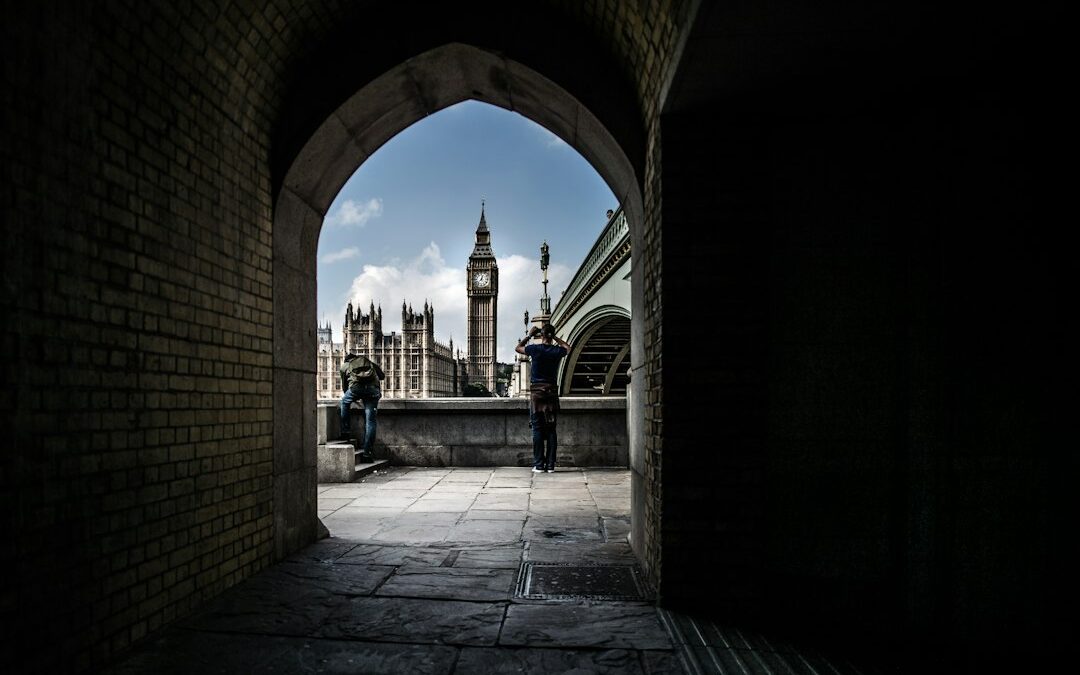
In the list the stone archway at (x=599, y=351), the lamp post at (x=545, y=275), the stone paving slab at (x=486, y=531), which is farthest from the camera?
the lamp post at (x=545, y=275)

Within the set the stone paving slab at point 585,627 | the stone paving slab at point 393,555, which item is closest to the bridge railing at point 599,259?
the stone paving slab at point 393,555

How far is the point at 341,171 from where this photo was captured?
5277 millimetres

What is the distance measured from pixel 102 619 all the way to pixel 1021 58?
500 cm

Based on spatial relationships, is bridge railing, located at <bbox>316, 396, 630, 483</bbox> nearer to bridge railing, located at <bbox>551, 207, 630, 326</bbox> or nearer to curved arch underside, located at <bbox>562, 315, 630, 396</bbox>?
bridge railing, located at <bbox>551, 207, 630, 326</bbox>

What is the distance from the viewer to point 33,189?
101 inches

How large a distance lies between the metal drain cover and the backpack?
17.2 ft

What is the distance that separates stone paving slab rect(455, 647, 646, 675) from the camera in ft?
9.20

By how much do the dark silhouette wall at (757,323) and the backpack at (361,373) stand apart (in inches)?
197

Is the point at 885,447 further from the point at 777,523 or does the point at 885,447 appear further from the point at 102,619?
the point at 102,619

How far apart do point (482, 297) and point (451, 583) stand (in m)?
109

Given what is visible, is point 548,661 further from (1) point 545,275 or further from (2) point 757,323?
(1) point 545,275

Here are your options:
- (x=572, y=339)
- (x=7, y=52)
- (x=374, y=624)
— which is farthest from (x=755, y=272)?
(x=572, y=339)

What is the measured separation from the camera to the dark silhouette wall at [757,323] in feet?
9.27

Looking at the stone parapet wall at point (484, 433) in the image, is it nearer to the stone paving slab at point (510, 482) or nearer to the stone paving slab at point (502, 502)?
the stone paving slab at point (510, 482)
